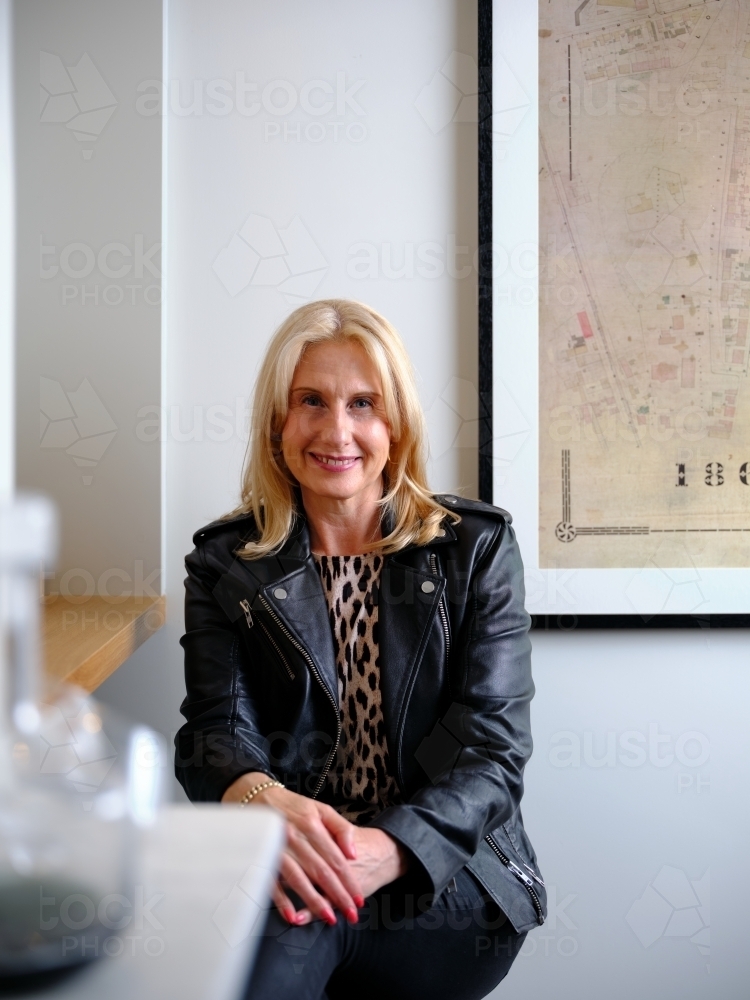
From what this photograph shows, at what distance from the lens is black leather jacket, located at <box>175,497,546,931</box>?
48.3 inches

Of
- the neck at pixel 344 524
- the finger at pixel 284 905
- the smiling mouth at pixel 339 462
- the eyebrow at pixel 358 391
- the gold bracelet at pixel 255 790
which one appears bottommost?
the finger at pixel 284 905

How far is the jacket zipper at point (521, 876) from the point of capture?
4.04 feet

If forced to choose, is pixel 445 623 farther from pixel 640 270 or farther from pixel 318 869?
pixel 640 270

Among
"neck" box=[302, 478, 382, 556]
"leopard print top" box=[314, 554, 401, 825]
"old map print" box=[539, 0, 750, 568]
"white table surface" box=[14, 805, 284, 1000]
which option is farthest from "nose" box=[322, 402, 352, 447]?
"white table surface" box=[14, 805, 284, 1000]

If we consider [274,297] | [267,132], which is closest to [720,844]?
[274,297]

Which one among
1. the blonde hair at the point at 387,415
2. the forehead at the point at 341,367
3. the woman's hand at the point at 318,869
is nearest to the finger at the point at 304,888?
the woman's hand at the point at 318,869

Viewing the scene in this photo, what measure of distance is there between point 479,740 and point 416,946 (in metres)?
0.26

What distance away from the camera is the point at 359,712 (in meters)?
1.30

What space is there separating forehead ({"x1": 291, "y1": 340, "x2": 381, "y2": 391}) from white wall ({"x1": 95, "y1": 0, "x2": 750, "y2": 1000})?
319mm

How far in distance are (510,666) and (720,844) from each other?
731 mm

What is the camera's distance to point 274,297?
166 cm

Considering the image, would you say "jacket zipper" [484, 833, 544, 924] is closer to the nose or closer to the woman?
the woman

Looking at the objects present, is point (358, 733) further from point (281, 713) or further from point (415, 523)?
point (415, 523)

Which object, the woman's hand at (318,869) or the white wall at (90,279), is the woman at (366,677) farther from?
the white wall at (90,279)
